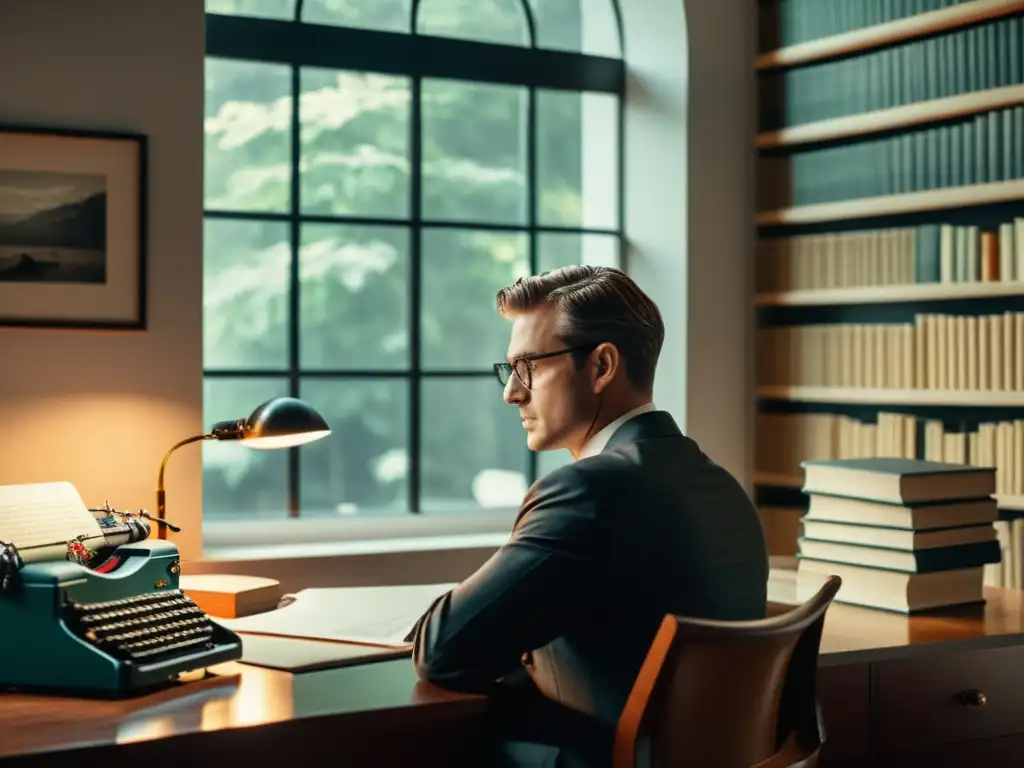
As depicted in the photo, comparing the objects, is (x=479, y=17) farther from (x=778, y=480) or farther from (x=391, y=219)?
(x=778, y=480)

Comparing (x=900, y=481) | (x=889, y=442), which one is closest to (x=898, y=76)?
(x=889, y=442)

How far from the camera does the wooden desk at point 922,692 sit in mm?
2330

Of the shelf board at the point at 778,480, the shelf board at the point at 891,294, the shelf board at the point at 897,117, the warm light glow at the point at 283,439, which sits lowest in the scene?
the shelf board at the point at 778,480

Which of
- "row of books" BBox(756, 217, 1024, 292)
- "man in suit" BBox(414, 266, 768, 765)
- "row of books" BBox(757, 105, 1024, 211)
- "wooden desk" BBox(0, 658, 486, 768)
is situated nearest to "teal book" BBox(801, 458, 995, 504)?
"man in suit" BBox(414, 266, 768, 765)

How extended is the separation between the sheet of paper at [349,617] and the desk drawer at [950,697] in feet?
2.75

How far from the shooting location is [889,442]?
414cm

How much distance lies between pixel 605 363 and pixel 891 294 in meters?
2.21

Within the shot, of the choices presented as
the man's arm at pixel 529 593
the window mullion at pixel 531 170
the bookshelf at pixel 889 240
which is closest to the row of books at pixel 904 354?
the bookshelf at pixel 889 240

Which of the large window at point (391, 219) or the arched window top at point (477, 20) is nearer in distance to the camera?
the large window at point (391, 219)

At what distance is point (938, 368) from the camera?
4000 millimetres

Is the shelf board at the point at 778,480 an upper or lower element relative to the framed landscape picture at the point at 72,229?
lower

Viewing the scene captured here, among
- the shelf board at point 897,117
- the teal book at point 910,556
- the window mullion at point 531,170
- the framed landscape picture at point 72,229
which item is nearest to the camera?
the teal book at point 910,556

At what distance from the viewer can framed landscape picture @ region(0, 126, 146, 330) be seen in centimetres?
343

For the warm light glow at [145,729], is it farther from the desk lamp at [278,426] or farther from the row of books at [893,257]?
the row of books at [893,257]
